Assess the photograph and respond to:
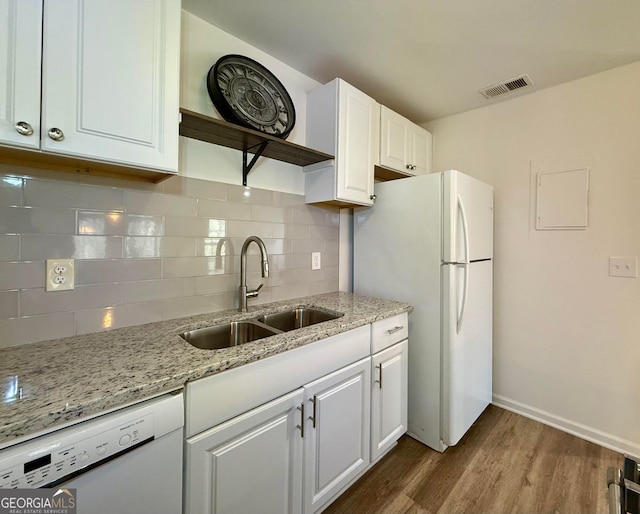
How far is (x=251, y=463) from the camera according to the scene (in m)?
1.04

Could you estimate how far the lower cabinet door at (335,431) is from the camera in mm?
1250

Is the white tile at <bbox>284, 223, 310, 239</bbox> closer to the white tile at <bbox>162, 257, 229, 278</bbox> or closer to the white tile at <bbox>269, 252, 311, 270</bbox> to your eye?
the white tile at <bbox>269, 252, 311, 270</bbox>

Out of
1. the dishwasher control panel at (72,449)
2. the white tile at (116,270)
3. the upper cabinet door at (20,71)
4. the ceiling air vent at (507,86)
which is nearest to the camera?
the dishwasher control panel at (72,449)

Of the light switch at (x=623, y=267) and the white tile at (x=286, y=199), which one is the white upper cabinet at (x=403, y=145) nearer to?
the white tile at (x=286, y=199)

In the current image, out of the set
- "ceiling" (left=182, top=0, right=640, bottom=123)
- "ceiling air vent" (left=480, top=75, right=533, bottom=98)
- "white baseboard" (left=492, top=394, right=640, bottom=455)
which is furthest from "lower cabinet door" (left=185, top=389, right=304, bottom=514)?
"ceiling air vent" (left=480, top=75, right=533, bottom=98)

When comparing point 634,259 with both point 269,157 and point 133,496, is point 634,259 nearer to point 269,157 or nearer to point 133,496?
point 269,157

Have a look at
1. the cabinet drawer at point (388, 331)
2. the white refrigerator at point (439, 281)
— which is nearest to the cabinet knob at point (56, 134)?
the cabinet drawer at point (388, 331)

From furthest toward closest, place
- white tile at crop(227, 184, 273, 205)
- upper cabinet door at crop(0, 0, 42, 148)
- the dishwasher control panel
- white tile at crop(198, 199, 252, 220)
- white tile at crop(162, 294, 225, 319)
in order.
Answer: white tile at crop(227, 184, 273, 205)
white tile at crop(198, 199, 252, 220)
white tile at crop(162, 294, 225, 319)
upper cabinet door at crop(0, 0, 42, 148)
the dishwasher control panel

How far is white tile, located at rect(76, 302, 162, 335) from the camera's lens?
117 centimetres

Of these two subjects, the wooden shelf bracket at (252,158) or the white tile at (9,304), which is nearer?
the white tile at (9,304)

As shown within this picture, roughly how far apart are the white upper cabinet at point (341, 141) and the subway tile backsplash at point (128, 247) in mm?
272

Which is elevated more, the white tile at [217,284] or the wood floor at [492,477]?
the white tile at [217,284]

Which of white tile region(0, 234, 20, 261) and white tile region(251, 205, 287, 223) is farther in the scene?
white tile region(251, 205, 287, 223)

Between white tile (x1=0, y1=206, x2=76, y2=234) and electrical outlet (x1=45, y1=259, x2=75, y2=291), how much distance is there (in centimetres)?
12
